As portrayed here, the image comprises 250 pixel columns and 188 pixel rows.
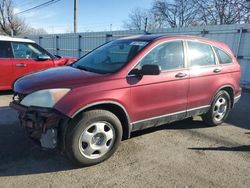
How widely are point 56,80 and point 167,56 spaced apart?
1837 millimetres

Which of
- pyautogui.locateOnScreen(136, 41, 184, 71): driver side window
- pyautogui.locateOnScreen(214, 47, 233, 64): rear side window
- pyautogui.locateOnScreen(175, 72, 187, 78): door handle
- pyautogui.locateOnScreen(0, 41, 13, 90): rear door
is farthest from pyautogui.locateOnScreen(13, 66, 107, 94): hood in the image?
pyautogui.locateOnScreen(0, 41, 13, 90): rear door

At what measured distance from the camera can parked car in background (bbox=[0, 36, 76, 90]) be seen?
7.85m

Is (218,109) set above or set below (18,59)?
below

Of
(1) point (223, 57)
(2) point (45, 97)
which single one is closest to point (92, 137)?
(2) point (45, 97)

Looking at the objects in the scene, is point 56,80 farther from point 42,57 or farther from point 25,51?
point 25,51

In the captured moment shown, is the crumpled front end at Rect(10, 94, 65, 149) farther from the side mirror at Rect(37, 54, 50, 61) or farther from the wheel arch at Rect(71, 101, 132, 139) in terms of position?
the side mirror at Rect(37, 54, 50, 61)

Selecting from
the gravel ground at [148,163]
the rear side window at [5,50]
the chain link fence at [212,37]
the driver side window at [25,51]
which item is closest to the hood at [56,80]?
the gravel ground at [148,163]

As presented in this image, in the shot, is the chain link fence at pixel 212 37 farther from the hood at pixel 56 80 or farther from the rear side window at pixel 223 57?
the hood at pixel 56 80

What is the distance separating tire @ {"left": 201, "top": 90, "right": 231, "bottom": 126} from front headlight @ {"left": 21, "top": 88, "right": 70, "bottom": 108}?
121 inches

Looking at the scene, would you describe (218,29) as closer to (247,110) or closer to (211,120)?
(247,110)

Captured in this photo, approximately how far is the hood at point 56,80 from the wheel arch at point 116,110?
12.4 inches

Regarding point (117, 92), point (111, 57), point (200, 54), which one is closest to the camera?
point (117, 92)

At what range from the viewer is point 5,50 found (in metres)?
7.89

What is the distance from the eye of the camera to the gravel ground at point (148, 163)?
355cm
